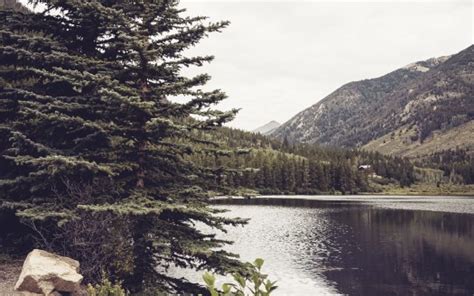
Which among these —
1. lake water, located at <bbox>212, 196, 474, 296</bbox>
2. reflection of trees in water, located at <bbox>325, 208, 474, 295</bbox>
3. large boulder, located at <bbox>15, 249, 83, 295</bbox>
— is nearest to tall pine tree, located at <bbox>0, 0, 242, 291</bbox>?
large boulder, located at <bbox>15, 249, 83, 295</bbox>

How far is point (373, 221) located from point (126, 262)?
6965 cm

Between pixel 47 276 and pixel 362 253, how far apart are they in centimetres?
4174

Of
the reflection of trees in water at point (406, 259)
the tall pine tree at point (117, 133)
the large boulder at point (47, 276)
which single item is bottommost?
the reflection of trees in water at point (406, 259)

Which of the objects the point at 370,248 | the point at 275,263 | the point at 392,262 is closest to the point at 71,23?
the point at 275,263

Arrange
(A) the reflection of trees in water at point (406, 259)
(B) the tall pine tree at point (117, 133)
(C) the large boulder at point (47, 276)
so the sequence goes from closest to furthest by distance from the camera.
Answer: (C) the large boulder at point (47, 276)
(B) the tall pine tree at point (117, 133)
(A) the reflection of trees in water at point (406, 259)

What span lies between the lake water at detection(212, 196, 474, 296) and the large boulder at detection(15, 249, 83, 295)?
12025 millimetres

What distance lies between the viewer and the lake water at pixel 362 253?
37.4 m

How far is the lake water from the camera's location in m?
37.4

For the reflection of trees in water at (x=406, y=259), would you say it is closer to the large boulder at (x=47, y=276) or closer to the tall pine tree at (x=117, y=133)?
the tall pine tree at (x=117, y=133)

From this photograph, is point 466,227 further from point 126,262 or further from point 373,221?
point 126,262

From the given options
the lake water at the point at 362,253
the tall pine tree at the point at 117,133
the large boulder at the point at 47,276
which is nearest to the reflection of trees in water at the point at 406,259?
the lake water at the point at 362,253

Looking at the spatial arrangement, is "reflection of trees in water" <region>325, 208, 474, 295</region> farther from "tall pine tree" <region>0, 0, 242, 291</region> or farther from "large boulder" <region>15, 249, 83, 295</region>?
"large boulder" <region>15, 249, 83, 295</region>

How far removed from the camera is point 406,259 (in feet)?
158

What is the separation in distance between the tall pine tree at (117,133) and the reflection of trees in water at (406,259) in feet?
70.7
